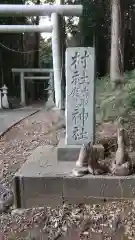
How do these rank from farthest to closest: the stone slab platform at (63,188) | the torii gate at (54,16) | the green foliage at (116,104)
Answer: the torii gate at (54,16) < the green foliage at (116,104) < the stone slab platform at (63,188)

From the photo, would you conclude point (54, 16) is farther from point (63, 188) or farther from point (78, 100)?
point (63, 188)

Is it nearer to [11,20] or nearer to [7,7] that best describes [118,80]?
[7,7]

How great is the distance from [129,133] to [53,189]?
1.83 meters

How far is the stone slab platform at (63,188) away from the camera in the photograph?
10.1 ft

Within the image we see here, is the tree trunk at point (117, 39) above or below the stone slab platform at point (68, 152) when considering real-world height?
above

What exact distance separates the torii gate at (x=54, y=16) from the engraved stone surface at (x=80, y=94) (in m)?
2.97

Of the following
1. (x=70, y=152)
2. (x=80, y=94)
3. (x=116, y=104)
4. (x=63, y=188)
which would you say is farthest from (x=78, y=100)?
(x=116, y=104)

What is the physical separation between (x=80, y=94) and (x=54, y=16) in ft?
12.9

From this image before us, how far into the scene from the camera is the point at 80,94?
3568mm

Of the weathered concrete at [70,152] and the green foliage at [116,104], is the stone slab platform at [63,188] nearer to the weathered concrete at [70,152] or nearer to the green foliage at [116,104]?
the weathered concrete at [70,152]

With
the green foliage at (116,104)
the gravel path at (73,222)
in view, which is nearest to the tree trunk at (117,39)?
the green foliage at (116,104)

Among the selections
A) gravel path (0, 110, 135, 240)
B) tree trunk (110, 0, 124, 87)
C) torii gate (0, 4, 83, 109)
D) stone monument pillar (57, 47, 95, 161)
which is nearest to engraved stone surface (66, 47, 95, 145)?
stone monument pillar (57, 47, 95, 161)

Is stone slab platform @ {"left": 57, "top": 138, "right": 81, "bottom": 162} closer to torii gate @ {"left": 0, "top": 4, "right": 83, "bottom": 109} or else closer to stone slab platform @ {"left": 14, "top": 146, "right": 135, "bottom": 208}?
stone slab platform @ {"left": 14, "top": 146, "right": 135, "bottom": 208}

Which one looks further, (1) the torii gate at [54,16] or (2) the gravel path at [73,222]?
(1) the torii gate at [54,16]
